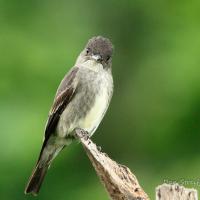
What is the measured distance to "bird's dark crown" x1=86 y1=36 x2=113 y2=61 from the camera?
24.7ft

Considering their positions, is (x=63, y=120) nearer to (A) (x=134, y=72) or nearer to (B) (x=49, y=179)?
(B) (x=49, y=179)

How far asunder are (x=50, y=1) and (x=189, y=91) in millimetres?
2696

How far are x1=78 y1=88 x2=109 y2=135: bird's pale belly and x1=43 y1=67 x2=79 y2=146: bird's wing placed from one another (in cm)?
22

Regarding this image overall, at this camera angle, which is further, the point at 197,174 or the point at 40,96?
the point at 40,96

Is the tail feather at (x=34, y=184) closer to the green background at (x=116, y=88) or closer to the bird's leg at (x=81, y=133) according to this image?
the bird's leg at (x=81, y=133)

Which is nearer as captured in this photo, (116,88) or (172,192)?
(172,192)

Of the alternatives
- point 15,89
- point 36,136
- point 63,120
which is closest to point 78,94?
point 63,120

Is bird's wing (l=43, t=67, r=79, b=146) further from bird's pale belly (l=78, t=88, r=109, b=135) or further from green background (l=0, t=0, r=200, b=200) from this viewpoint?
green background (l=0, t=0, r=200, b=200)

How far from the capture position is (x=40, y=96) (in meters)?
9.77

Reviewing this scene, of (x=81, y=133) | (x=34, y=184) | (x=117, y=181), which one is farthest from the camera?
(x=34, y=184)

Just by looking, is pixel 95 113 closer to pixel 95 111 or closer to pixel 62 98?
pixel 95 111

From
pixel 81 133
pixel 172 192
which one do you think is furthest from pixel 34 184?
pixel 172 192

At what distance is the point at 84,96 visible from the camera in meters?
7.60

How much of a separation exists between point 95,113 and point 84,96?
16 cm
